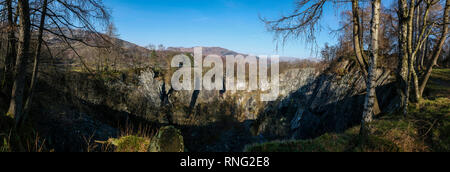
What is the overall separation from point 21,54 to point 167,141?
5143mm

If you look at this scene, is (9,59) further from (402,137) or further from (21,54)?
(402,137)

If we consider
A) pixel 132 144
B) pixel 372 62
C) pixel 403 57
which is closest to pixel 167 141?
pixel 132 144

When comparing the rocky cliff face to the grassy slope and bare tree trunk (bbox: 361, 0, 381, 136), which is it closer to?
the grassy slope

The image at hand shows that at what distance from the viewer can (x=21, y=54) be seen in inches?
209

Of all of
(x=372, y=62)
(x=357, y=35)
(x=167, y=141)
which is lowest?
(x=167, y=141)

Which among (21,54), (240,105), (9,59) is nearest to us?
(21,54)

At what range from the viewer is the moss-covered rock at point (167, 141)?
366 centimetres

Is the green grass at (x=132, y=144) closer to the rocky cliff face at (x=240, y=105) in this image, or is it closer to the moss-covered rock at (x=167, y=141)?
the moss-covered rock at (x=167, y=141)

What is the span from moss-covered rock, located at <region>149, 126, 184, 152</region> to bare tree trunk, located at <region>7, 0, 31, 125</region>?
16.0 feet

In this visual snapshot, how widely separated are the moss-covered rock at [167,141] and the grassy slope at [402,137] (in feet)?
8.88

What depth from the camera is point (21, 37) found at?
5.27 meters

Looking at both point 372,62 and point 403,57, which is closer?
point 372,62
